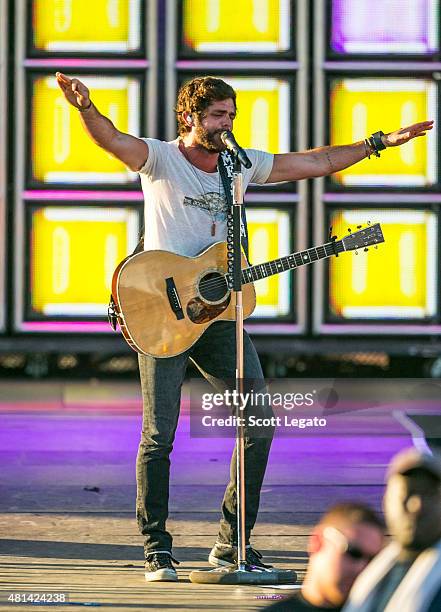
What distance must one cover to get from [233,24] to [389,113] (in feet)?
4.40

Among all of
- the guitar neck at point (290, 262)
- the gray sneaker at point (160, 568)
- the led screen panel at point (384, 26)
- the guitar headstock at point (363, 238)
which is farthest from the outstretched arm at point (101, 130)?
the led screen panel at point (384, 26)

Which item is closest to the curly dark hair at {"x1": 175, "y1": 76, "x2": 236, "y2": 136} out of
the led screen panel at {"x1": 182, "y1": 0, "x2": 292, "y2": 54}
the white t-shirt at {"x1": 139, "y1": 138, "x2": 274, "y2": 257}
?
the white t-shirt at {"x1": 139, "y1": 138, "x2": 274, "y2": 257}

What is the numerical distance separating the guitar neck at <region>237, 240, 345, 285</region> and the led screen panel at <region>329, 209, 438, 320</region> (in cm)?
525

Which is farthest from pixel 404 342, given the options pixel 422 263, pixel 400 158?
pixel 400 158

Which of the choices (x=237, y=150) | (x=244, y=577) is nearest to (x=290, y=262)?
(x=237, y=150)

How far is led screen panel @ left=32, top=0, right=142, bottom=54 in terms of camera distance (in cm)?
1143

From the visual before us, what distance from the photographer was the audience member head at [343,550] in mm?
2695

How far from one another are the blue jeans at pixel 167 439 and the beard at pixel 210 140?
0.71 m

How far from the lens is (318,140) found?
1138cm

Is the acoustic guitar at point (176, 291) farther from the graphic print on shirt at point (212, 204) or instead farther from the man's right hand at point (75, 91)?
the man's right hand at point (75, 91)

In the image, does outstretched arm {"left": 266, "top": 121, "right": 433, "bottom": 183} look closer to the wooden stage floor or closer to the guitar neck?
the guitar neck

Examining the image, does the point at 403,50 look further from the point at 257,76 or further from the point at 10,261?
the point at 10,261

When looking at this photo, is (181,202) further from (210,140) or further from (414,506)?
(414,506)

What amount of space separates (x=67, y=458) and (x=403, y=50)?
4.26 m
